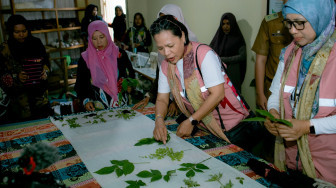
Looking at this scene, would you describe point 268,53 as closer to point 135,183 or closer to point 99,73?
point 99,73

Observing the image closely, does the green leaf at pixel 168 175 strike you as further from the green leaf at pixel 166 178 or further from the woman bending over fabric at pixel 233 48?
the woman bending over fabric at pixel 233 48

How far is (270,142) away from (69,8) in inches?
243

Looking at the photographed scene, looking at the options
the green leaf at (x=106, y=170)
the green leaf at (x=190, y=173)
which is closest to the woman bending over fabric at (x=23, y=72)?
the green leaf at (x=106, y=170)

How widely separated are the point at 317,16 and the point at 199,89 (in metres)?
0.71

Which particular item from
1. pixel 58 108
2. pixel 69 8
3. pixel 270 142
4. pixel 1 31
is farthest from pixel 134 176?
pixel 69 8

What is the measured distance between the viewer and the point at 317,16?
4.17 feet

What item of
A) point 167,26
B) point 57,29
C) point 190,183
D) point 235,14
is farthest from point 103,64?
point 57,29

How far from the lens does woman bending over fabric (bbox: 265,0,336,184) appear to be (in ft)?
4.14

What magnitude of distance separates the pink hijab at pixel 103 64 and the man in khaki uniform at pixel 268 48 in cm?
134

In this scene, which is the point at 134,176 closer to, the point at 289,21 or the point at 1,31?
the point at 289,21

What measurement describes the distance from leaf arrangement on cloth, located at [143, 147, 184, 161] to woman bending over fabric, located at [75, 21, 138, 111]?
1.23m

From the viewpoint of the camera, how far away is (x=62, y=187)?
0.71 m

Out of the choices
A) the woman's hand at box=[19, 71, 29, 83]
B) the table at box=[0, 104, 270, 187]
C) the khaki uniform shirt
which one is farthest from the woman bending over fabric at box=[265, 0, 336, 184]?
the woman's hand at box=[19, 71, 29, 83]

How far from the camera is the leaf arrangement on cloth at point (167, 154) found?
136cm
